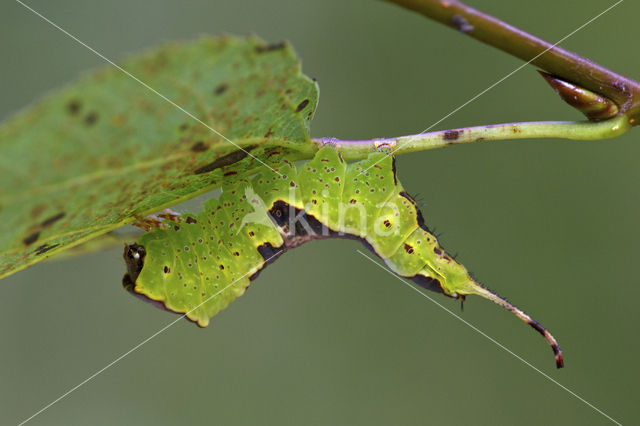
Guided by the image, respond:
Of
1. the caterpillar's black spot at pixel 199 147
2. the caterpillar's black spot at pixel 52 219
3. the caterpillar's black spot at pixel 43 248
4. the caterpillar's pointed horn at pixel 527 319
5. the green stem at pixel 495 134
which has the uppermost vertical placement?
the caterpillar's black spot at pixel 199 147

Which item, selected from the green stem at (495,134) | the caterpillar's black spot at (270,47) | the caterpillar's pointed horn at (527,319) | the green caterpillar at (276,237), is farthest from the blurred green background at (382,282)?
the caterpillar's black spot at (270,47)

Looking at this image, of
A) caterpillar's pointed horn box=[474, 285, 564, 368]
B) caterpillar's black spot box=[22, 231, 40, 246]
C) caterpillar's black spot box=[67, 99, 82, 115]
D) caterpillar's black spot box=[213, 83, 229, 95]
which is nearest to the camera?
caterpillar's black spot box=[67, 99, 82, 115]

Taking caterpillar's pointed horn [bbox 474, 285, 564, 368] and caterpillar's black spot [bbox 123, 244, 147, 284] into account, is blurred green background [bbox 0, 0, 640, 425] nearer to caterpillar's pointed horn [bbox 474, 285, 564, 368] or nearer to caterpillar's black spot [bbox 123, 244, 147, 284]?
caterpillar's black spot [bbox 123, 244, 147, 284]

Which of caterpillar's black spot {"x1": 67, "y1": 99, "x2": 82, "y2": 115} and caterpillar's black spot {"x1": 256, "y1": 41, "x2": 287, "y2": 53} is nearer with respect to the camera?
caterpillar's black spot {"x1": 67, "y1": 99, "x2": 82, "y2": 115}

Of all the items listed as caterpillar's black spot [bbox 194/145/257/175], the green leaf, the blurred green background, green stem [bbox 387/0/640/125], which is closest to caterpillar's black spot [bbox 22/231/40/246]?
the green leaf

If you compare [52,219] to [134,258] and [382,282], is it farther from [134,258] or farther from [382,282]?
[382,282]

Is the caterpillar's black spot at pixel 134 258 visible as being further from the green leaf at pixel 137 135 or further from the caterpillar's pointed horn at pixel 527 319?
the caterpillar's pointed horn at pixel 527 319
